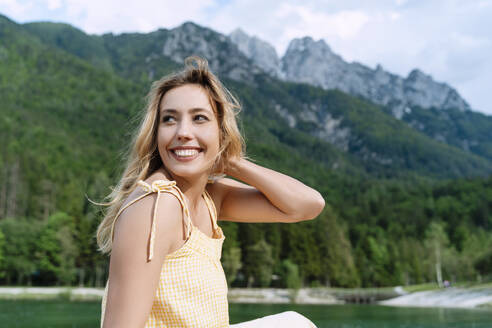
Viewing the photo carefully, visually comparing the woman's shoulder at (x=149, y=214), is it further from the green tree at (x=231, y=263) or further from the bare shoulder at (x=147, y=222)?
the green tree at (x=231, y=263)

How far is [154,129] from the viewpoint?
2.33 meters

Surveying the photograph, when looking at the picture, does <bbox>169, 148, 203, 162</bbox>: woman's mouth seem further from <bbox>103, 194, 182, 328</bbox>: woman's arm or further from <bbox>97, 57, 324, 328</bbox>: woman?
<bbox>103, 194, 182, 328</bbox>: woman's arm

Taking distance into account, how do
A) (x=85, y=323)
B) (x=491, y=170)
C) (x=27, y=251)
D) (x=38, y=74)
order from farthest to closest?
(x=491, y=170) → (x=38, y=74) → (x=27, y=251) → (x=85, y=323)

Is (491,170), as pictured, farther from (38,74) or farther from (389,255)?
(38,74)

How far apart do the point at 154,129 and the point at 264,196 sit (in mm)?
822

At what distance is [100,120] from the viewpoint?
119 m

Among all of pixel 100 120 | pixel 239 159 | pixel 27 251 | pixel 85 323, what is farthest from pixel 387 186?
pixel 239 159

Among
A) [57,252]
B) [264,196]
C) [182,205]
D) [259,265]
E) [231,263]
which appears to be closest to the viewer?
[182,205]

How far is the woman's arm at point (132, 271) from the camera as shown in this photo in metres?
1.77

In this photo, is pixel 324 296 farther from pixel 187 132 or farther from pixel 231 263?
pixel 187 132

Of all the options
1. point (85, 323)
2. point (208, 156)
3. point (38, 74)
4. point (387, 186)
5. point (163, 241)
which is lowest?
point (85, 323)

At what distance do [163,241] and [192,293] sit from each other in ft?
1.02

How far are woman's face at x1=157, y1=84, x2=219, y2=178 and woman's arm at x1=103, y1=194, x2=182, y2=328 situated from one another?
1.37ft

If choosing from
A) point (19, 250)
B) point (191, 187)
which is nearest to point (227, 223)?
point (19, 250)
